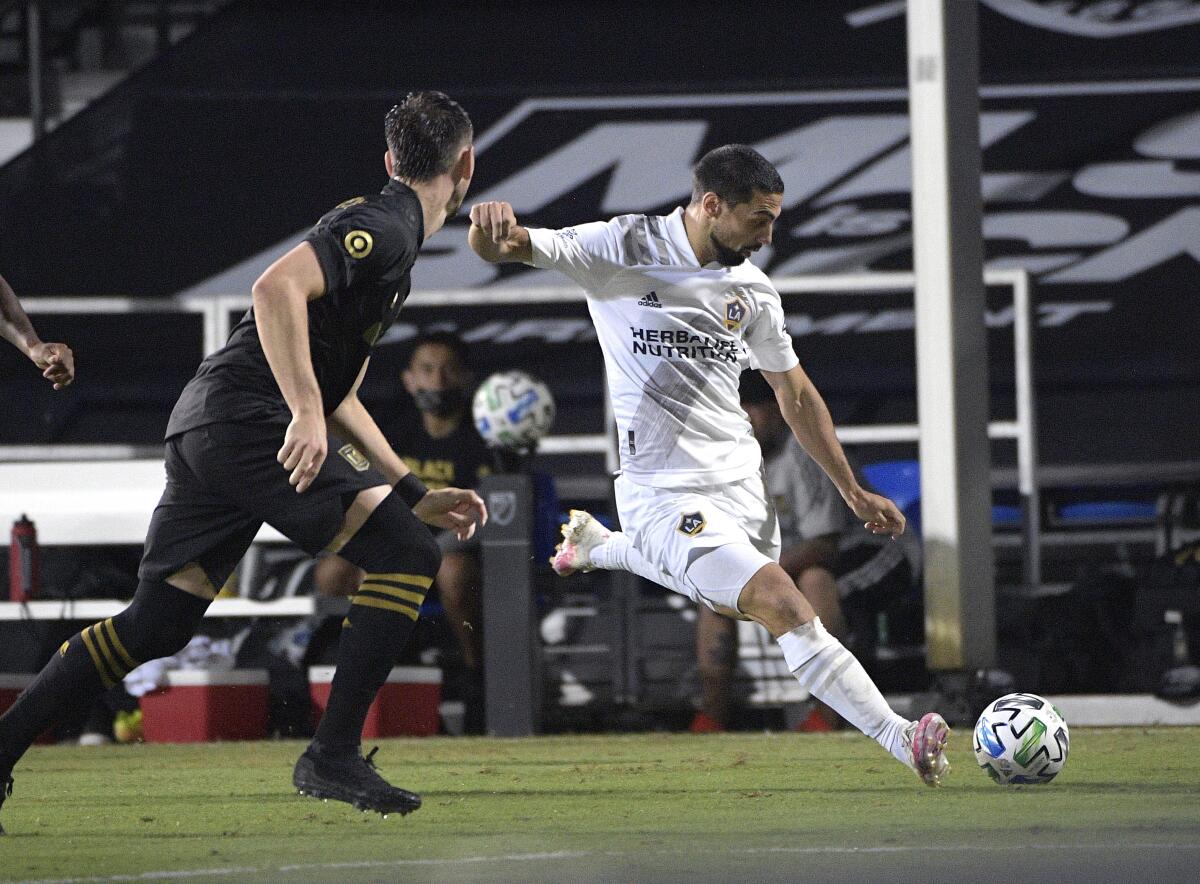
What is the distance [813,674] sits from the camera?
579cm

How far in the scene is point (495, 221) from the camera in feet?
18.7

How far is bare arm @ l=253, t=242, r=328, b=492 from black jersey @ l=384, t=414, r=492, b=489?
4.76 m

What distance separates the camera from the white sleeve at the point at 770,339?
6148 millimetres

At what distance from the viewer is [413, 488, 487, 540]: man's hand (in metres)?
5.43

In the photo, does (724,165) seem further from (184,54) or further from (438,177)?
(184,54)

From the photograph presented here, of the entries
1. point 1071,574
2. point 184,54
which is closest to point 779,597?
point 1071,574

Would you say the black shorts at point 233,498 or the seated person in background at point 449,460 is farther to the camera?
the seated person in background at point 449,460

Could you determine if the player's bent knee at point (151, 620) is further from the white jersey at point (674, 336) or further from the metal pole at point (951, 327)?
the metal pole at point (951, 327)

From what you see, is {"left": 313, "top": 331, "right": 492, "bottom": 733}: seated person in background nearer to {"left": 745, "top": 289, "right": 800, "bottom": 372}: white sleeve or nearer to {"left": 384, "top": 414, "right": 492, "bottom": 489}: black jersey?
{"left": 384, "top": 414, "right": 492, "bottom": 489}: black jersey

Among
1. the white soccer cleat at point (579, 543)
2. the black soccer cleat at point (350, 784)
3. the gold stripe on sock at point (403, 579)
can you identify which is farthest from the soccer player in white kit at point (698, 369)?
the black soccer cleat at point (350, 784)

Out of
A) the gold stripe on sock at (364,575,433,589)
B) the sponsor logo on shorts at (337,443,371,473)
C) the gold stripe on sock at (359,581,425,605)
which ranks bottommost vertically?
the gold stripe on sock at (359,581,425,605)

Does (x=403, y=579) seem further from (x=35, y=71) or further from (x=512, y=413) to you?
(x=35, y=71)

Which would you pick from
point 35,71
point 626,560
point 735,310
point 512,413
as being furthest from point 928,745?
point 35,71

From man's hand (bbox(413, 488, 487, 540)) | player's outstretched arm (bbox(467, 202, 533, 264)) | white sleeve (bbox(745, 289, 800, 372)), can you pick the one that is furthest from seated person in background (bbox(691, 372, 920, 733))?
man's hand (bbox(413, 488, 487, 540))
